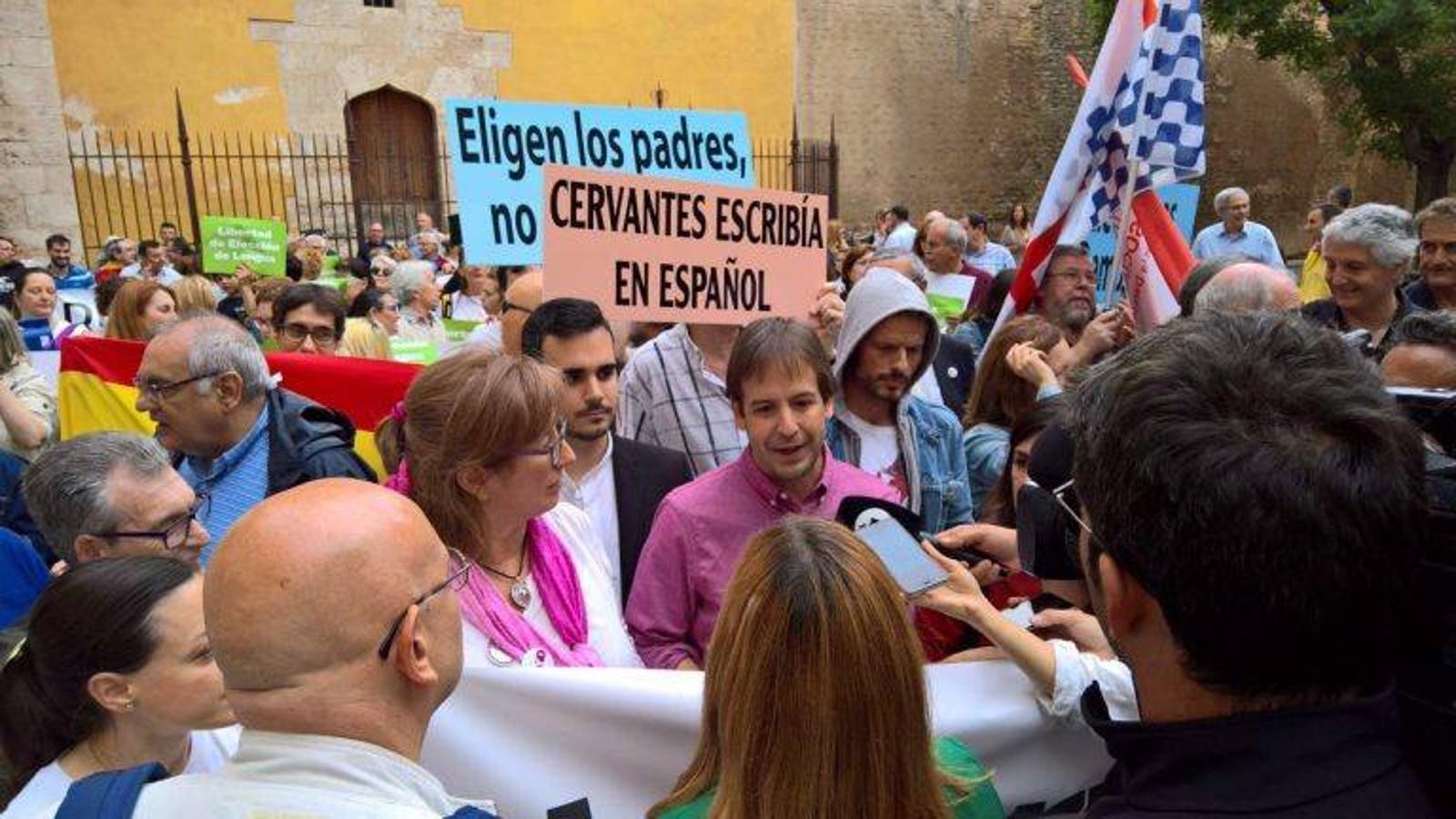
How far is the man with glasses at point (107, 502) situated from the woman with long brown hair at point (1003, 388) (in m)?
2.33

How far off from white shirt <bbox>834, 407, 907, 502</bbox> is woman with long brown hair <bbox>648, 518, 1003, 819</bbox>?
1.64 meters

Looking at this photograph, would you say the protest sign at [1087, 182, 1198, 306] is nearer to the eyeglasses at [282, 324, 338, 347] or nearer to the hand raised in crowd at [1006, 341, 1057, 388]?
the hand raised in crowd at [1006, 341, 1057, 388]

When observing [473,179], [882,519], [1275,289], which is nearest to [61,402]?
[473,179]

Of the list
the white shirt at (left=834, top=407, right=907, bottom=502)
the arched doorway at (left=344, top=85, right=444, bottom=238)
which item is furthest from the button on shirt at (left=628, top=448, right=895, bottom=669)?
the arched doorway at (left=344, top=85, right=444, bottom=238)

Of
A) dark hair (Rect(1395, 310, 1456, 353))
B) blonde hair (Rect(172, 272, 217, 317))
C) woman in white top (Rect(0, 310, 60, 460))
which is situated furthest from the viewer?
blonde hair (Rect(172, 272, 217, 317))

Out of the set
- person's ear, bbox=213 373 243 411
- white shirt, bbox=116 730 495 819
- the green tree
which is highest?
the green tree

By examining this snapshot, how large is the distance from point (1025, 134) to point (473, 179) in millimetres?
24016

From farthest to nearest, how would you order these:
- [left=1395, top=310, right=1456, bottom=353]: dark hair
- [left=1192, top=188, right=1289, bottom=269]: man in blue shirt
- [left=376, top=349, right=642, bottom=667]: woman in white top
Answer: [left=1192, top=188, right=1289, bottom=269]: man in blue shirt
[left=1395, top=310, right=1456, bottom=353]: dark hair
[left=376, top=349, right=642, bottom=667]: woman in white top

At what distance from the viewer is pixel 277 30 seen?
17.2 meters

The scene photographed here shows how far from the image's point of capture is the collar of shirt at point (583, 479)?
295 centimetres

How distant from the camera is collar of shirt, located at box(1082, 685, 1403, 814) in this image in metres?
0.98

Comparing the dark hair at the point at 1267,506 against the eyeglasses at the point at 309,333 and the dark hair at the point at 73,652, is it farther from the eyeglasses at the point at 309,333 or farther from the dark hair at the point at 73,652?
the eyeglasses at the point at 309,333

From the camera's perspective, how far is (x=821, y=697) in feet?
4.50

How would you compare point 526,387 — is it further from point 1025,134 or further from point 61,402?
point 1025,134
